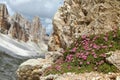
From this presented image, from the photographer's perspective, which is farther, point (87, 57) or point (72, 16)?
point (72, 16)

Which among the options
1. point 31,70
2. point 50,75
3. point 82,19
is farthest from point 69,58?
point 82,19

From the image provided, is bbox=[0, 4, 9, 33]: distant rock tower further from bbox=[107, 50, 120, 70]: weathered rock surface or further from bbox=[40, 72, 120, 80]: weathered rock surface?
bbox=[107, 50, 120, 70]: weathered rock surface

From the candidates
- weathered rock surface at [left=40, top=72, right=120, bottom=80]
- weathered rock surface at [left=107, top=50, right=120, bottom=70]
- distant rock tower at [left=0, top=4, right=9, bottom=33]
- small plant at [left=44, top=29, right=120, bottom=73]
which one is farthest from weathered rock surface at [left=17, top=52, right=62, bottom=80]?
distant rock tower at [left=0, top=4, right=9, bottom=33]

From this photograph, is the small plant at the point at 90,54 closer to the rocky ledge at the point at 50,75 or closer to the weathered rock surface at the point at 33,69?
the rocky ledge at the point at 50,75

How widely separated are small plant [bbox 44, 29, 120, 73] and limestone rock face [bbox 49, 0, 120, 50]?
5.86 ft

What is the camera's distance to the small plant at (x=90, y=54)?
74.6 ft

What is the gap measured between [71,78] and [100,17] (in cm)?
894

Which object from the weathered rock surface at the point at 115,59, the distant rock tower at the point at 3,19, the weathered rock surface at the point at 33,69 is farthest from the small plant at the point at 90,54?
the distant rock tower at the point at 3,19

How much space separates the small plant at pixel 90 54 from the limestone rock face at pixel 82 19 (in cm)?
179

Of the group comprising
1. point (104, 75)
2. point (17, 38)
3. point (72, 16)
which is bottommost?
point (104, 75)

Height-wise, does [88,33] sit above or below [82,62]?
above

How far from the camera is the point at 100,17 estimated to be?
95.7ft

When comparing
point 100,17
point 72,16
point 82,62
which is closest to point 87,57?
point 82,62

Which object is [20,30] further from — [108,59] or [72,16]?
[108,59]
